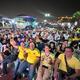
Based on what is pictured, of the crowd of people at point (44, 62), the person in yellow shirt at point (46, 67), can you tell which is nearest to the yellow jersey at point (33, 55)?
the crowd of people at point (44, 62)

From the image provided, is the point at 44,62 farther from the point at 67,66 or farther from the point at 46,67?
the point at 67,66

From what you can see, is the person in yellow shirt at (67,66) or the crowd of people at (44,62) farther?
the crowd of people at (44,62)

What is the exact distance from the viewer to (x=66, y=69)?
24.0ft

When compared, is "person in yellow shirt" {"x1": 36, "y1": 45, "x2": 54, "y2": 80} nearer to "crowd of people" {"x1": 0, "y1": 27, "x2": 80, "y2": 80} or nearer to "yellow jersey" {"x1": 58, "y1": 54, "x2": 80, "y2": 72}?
"crowd of people" {"x1": 0, "y1": 27, "x2": 80, "y2": 80}

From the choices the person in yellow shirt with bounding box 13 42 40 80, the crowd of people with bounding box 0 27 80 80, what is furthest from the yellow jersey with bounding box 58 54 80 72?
the person in yellow shirt with bounding box 13 42 40 80

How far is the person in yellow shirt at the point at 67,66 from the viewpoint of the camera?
7.08 metres

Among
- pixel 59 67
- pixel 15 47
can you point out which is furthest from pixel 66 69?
pixel 15 47

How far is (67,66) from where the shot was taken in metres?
7.29

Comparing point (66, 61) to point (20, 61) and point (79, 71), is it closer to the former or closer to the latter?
point (79, 71)

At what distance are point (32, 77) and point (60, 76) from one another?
8.40ft

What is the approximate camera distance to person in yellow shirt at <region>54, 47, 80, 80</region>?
708 cm

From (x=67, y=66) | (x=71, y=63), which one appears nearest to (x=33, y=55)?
(x=67, y=66)

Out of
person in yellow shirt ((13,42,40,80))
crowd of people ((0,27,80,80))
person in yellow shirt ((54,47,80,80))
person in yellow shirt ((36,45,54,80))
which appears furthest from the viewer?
person in yellow shirt ((13,42,40,80))

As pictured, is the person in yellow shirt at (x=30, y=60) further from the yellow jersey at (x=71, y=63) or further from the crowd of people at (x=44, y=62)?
the yellow jersey at (x=71, y=63)
